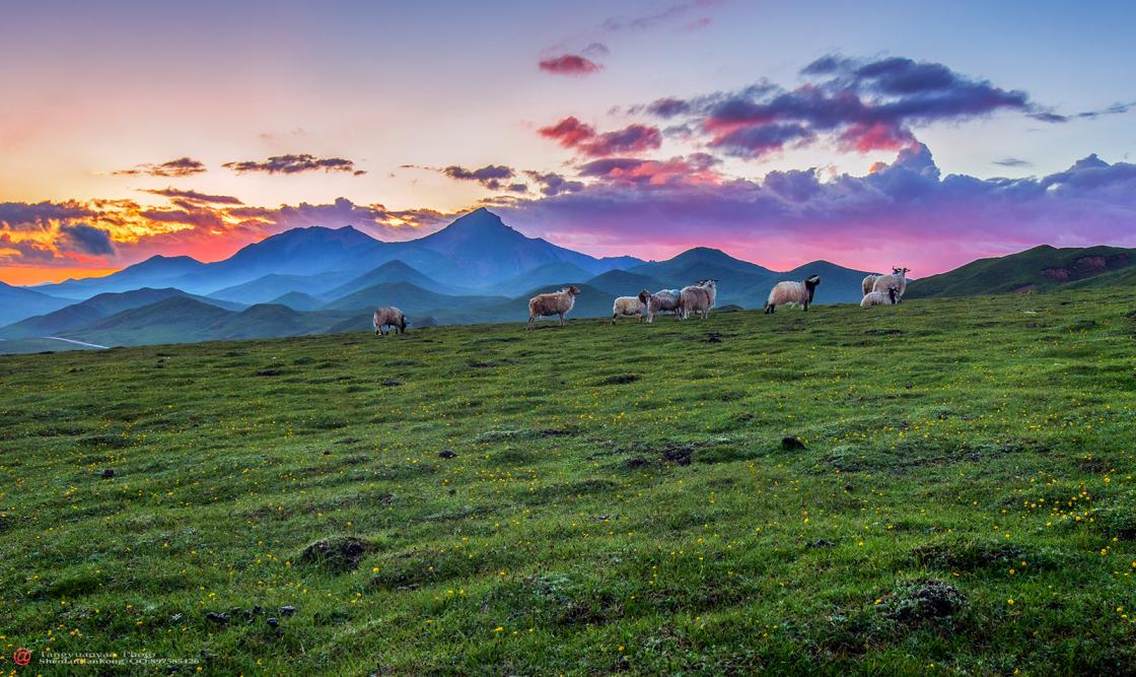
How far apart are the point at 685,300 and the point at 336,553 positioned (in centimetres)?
5361

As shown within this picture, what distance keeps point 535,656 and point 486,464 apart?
1203cm

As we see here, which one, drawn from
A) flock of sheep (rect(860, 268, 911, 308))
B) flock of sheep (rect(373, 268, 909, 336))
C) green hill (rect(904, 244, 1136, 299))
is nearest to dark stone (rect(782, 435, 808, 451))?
flock of sheep (rect(373, 268, 909, 336))

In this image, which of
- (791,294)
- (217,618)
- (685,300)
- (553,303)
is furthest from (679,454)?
(791,294)

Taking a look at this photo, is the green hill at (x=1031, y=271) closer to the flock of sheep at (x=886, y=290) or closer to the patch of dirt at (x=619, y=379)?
the flock of sheep at (x=886, y=290)

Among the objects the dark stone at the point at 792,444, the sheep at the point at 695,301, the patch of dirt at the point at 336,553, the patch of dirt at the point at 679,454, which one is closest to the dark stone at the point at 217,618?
the patch of dirt at the point at 336,553

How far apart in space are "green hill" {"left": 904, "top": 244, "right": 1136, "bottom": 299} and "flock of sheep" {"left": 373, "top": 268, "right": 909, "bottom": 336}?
8080 centimetres

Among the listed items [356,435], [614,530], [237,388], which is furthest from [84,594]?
[237,388]

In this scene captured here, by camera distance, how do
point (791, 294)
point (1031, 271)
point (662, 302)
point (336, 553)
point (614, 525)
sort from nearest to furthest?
point (336, 553) → point (614, 525) → point (662, 302) → point (791, 294) → point (1031, 271)

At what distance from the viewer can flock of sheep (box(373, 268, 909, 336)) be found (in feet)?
212

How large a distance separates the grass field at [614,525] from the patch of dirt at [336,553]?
0.23 feet

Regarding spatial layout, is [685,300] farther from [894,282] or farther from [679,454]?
[679,454]

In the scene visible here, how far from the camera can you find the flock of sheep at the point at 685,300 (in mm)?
64688

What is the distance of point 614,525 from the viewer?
49.9ft

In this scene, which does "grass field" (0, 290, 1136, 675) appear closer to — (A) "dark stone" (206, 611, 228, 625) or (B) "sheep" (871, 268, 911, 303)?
(A) "dark stone" (206, 611, 228, 625)
